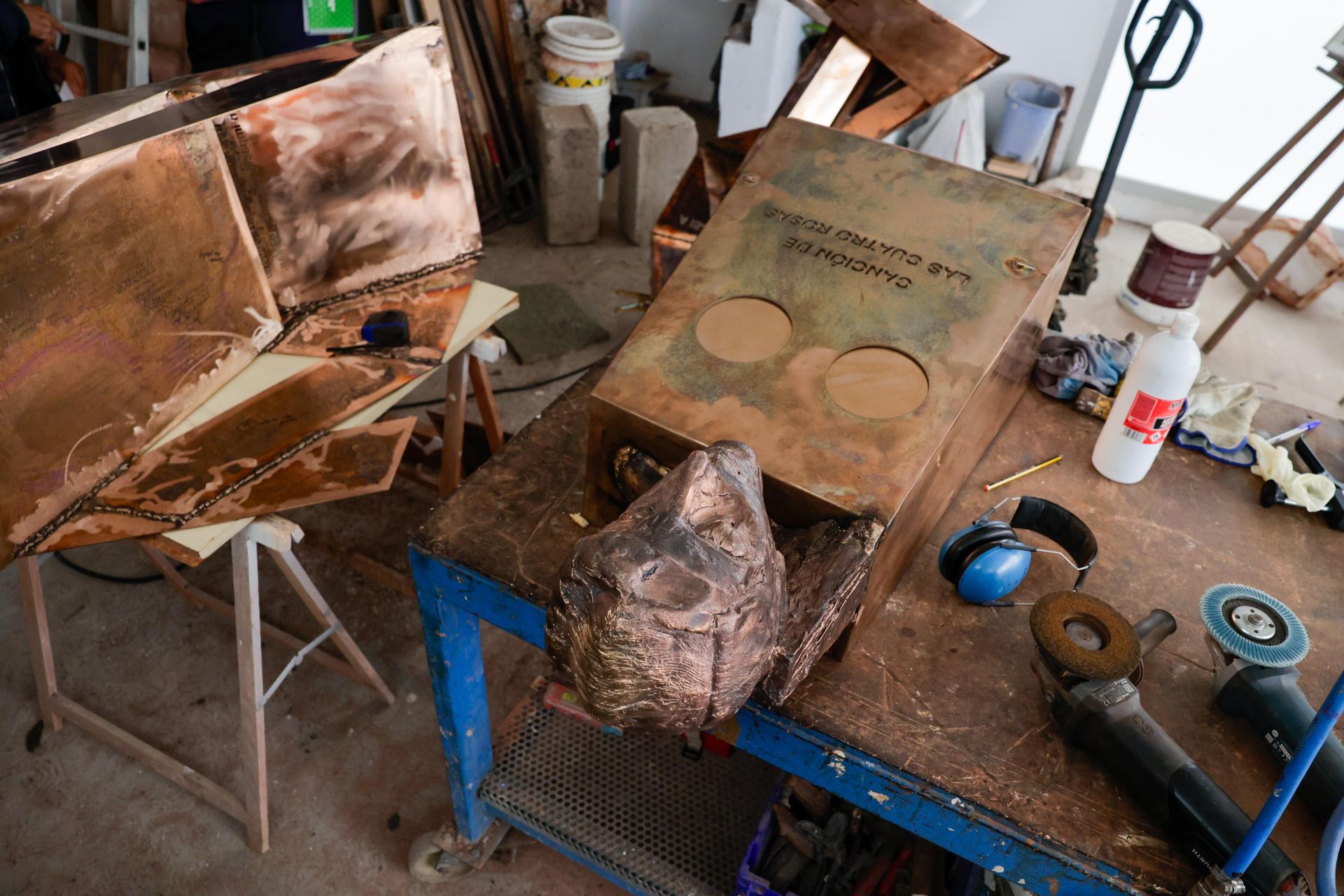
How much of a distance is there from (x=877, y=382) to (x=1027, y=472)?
505 millimetres

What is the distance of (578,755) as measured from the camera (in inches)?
78.5

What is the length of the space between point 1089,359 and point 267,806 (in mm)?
2112

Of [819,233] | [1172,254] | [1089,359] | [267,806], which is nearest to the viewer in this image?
[819,233]

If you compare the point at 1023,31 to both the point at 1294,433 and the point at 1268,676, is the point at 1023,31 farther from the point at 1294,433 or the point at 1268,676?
the point at 1268,676

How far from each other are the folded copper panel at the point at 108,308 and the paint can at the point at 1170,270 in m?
3.46

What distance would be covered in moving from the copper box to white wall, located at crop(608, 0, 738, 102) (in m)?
3.86

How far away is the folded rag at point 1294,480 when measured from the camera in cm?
162

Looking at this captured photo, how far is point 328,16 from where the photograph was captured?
3508 mm

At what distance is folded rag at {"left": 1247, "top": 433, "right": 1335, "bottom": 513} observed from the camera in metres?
1.62

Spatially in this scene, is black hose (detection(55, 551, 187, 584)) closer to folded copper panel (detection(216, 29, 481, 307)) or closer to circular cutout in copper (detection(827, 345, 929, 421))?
folded copper panel (detection(216, 29, 481, 307))

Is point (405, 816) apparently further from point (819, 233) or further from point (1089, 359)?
point (1089, 359)

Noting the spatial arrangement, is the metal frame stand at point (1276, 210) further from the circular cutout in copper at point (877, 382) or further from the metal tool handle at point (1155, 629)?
the circular cutout in copper at point (877, 382)

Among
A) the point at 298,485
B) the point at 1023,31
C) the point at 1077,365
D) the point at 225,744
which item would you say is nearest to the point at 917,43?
the point at 1077,365

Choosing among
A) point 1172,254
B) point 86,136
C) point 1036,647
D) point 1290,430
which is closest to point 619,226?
point 1172,254
